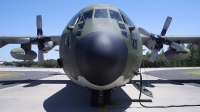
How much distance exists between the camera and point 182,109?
22.8 feet

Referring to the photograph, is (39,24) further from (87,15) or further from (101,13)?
(101,13)

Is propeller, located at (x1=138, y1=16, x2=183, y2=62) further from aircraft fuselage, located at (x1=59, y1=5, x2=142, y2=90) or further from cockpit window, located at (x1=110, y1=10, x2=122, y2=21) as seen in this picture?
aircraft fuselage, located at (x1=59, y1=5, x2=142, y2=90)

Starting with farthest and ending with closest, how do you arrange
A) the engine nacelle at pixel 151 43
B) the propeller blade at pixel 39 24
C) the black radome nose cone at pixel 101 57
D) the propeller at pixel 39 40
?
the propeller blade at pixel 39 24 → the engine nacelle at pixel 151 43 → the propeller at pixel 39 40 → the black radome nose cone at pixel 101 57

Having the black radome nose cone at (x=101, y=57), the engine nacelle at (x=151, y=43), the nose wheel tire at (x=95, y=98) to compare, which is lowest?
the nose wheel tire at (x=95, y=98)

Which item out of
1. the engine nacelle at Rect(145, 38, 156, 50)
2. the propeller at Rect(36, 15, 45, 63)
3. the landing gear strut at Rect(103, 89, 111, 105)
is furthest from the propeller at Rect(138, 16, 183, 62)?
the propeller at Rect(36, 15, 45, 63)

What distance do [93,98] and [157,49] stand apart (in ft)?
28.7

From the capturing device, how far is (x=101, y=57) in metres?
4.54

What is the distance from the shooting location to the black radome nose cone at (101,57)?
15.0 ft

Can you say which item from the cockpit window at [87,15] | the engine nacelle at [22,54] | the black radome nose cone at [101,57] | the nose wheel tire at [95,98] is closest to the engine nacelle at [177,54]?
the nose wheel tire at [95,98]

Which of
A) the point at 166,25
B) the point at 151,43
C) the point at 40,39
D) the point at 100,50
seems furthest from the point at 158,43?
the point at 100,50

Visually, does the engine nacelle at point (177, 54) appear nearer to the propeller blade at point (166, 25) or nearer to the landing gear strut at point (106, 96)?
the propeller blade at point (166, 25)

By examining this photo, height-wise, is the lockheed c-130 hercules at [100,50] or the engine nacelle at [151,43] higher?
the lockheed c-130 hercules at [100,50]

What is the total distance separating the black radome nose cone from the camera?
4586 millimetres

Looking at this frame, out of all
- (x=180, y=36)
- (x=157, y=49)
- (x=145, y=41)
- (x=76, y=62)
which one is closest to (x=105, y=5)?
(x=76, y=62)
